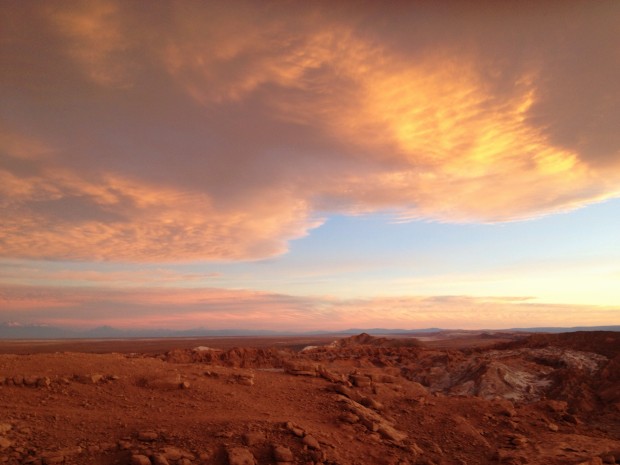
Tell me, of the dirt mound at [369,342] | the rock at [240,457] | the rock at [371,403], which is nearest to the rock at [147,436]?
Result: the rock at [240,457]

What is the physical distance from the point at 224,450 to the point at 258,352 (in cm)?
2103

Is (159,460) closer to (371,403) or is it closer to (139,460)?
(139,460)

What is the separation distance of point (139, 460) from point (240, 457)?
5.17 ft

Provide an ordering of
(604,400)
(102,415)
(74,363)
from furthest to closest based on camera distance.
Result: (604,400) < (74,363) < (102,415)

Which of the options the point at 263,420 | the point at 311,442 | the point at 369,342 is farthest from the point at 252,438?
the point at 369,342

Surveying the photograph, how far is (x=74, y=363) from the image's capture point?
34.1 feet

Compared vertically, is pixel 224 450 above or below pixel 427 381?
above

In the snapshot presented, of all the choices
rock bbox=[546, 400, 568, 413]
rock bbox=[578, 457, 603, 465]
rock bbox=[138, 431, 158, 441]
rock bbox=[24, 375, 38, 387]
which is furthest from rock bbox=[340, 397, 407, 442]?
rock bbox=[24, 375, 38, 387]

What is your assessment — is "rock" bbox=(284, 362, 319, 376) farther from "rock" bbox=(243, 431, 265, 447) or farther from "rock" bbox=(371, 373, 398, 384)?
"rock" bbox=(243, 431, 265, 447)

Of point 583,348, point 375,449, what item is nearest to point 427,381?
point 583,348

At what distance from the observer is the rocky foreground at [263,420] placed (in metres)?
6.76

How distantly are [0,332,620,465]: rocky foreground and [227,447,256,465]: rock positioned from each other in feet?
0.08

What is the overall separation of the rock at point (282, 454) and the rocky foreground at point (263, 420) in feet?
0.06

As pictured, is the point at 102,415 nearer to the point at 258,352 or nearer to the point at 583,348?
the point at 258,352
